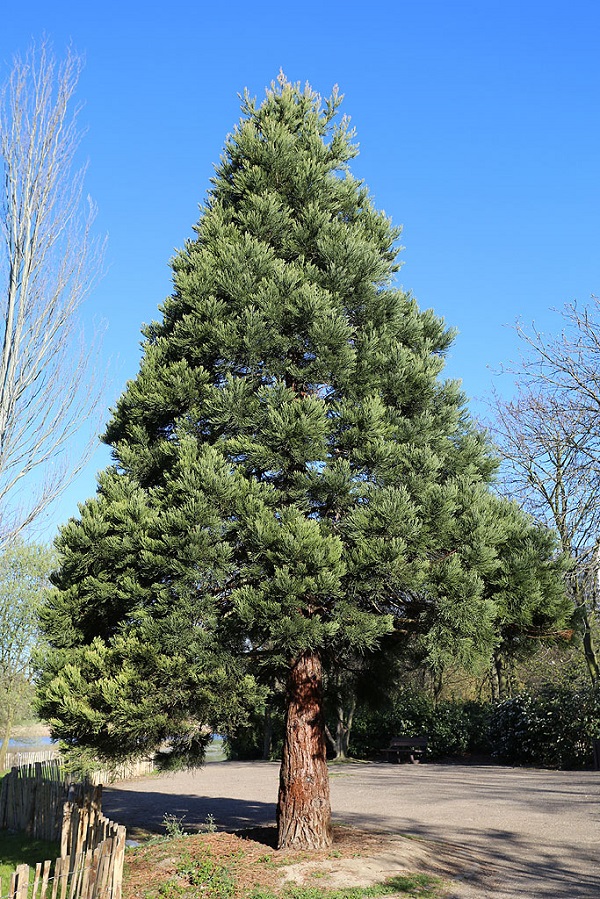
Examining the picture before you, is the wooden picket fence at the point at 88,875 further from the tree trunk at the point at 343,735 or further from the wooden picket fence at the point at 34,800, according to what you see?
the tree trunk at the point at 343,735

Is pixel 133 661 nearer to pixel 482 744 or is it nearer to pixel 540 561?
pixel 540 561

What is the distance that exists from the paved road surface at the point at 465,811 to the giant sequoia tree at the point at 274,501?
2.30 metres

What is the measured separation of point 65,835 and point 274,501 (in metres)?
4.36

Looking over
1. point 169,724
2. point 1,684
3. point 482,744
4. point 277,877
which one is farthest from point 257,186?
point 1,684

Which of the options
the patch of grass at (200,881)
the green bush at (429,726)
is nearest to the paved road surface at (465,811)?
the green bush at (429,726)

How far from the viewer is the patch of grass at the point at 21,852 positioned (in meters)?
9.45

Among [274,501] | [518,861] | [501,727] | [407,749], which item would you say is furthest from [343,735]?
[274,501]

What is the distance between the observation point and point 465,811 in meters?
11.7

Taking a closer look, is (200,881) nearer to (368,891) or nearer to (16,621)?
(368,891)

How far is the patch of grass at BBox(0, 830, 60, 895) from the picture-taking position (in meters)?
9.45

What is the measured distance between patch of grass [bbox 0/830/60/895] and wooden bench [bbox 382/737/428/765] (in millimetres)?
13171

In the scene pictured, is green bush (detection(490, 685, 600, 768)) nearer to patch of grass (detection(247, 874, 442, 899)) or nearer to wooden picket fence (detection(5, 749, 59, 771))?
patch of grass (detection(247, 874, 442, 899))

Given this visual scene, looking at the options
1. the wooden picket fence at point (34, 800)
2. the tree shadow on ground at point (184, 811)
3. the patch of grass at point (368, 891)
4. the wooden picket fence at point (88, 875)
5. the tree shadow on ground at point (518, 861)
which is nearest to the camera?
the wooden picket fence at point (88, 875)

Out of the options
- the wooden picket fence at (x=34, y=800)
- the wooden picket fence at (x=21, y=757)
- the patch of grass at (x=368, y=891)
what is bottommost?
the wooden picket fence at (x=21, y=757)
